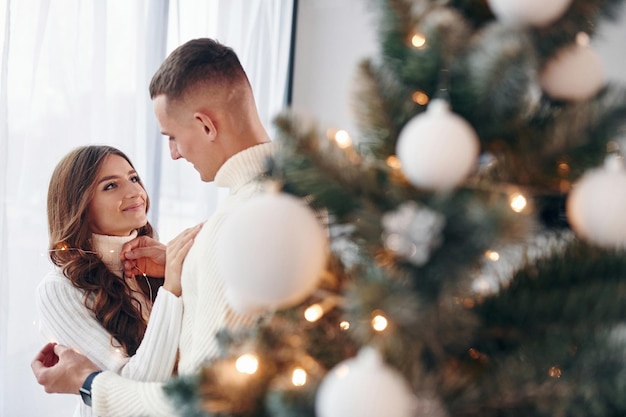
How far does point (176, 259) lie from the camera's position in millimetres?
1433

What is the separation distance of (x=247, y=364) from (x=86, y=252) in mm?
1159

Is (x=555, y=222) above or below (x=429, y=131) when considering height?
below

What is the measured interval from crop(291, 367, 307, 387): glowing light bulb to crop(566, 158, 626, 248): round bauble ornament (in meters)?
0.31

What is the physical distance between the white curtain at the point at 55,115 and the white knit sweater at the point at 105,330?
0.37 metres

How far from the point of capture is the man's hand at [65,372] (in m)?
1.46

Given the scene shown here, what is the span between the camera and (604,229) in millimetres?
652

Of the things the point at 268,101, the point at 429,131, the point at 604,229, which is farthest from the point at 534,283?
the point at 268,101

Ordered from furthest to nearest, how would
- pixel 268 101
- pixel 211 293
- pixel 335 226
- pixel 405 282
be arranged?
pixel 268 101, pixel 211 293, pixel 335 226, pixel 405 282

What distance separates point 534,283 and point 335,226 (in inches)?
8.1

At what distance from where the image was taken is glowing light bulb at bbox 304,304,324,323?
0.72 meters

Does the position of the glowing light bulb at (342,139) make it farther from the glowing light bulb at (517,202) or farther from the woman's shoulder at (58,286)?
the woman's shoulder at (58,286)

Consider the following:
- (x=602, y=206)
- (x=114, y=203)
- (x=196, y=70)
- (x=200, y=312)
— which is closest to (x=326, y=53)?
Answer: (x=114, y=203)

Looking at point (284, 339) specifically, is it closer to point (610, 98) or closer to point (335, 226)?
point (335, 226)

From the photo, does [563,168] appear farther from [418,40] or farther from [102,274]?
[102,274]
